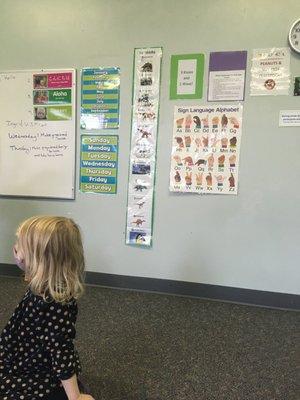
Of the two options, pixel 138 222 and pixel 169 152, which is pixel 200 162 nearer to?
pixel 169 152

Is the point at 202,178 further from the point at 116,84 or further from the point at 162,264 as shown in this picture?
the point at 116,84

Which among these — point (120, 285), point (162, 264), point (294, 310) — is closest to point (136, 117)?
point (162, 264)

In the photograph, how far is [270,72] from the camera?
2.13 meters

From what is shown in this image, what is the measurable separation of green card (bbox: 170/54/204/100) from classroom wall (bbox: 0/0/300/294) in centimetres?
5

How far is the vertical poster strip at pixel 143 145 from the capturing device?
2312 mm

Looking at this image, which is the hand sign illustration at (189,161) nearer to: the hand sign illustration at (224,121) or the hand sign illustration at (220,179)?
the hand sign illustration at (220,179)

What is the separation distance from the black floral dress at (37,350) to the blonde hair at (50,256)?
4cm

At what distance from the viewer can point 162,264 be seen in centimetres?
243

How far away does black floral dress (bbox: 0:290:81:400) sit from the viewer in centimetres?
93

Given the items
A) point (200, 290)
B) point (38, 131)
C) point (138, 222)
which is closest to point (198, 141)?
point (138, 222)

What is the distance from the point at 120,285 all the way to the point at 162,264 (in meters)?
0.36

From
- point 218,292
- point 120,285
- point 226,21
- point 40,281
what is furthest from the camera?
point 120,285

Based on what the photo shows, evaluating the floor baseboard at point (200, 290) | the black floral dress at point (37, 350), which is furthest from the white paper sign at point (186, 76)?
the black floral dress at point (37, 350)

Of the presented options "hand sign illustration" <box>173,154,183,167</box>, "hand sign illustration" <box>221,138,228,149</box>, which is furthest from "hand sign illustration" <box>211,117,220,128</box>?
"hand sign illustration" <box>173,154,183,167</box>
